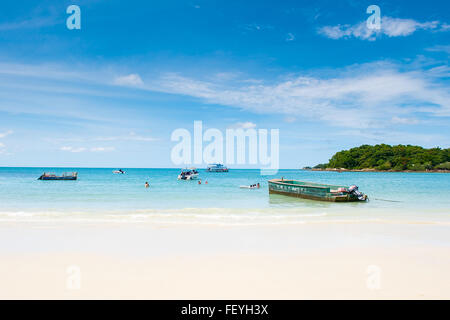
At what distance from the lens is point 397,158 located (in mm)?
166750

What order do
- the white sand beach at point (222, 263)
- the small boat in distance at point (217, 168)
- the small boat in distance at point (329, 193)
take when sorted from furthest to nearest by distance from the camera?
1. the small boat in distance at point (217, 168)
2. the small boat in distance at point (329, 193)
3. the white sand beach at point (222, 263)

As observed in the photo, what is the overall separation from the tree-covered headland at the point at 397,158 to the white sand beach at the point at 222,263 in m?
176

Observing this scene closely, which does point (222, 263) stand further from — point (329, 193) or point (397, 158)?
point (397, 158)

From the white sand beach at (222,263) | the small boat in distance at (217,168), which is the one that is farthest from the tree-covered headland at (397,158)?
the white sand beach at (222,263)

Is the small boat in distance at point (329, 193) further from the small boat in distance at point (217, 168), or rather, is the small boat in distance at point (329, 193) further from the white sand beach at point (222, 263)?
the small boat in distance at point (217, 168)

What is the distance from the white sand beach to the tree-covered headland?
175676mm

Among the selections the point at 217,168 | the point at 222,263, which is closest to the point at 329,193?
the point at 222,263

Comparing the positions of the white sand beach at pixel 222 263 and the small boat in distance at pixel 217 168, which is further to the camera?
the small boat in distance at pixel 217 168

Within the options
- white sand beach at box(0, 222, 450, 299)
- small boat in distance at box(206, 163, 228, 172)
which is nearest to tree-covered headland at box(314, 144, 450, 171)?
small boat in distance at box(206, 163, 228, 172)

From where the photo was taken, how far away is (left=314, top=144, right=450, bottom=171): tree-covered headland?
15888 cm

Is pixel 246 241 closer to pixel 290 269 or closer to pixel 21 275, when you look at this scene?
pixel 290 269

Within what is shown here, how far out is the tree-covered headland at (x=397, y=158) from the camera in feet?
521
